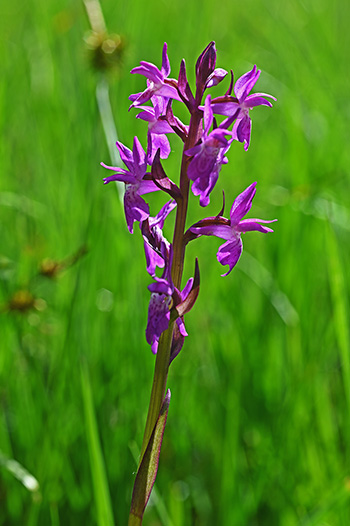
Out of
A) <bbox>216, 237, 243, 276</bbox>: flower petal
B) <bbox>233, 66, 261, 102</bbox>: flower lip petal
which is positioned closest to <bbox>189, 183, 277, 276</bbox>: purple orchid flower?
<bbox>216, 237, 243, 276</bbox>: flower petal

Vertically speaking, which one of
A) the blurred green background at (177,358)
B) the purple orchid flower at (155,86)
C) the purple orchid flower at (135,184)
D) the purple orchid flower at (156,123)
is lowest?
the blurred green background at (177,358)

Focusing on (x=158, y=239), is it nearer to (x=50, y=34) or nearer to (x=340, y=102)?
(x=50, y=34)

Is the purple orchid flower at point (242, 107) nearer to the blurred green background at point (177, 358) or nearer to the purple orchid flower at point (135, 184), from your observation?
the purple orchid flower at point (135, 184)

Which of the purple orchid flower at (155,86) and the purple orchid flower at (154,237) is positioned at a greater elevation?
the purple orchid flower at (155,86)

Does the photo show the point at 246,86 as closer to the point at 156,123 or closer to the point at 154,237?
the point at 156,123

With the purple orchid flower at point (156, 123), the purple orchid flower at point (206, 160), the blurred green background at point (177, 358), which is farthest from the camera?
the blurred green background at point (177, 358)

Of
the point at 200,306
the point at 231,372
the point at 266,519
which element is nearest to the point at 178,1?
the point at 200,306

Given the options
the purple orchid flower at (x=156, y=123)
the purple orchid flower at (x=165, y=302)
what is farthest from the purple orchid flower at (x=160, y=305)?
the purple orchid flower at (x=156, y=123)
